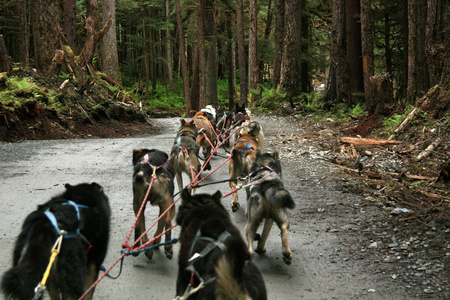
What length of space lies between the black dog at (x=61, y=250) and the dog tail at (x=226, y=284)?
4.55ft

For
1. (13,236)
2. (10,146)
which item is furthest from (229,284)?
(10,146)

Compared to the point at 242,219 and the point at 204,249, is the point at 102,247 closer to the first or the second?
the point at 204,249

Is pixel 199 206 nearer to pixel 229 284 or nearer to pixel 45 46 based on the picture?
pixel 229 284

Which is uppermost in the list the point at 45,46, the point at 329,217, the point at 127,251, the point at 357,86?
the point at 45,46

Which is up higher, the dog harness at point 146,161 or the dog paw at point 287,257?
the dog harness at point 146,161

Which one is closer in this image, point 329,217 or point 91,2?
point 329,217

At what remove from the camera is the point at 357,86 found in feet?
67.3

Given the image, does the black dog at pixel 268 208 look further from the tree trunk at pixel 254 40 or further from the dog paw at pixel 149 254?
the tree trunk at pixel 254 40

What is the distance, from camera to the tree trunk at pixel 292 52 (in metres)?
24.2

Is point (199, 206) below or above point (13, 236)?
above

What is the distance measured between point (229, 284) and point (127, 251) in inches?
71.7

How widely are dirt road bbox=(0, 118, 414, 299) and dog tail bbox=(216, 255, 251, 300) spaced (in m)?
1.90

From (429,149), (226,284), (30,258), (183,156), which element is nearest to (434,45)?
(429,149)

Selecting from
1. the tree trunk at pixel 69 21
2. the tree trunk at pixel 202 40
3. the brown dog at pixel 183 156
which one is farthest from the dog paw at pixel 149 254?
the tree trunk at pixel 202 40
